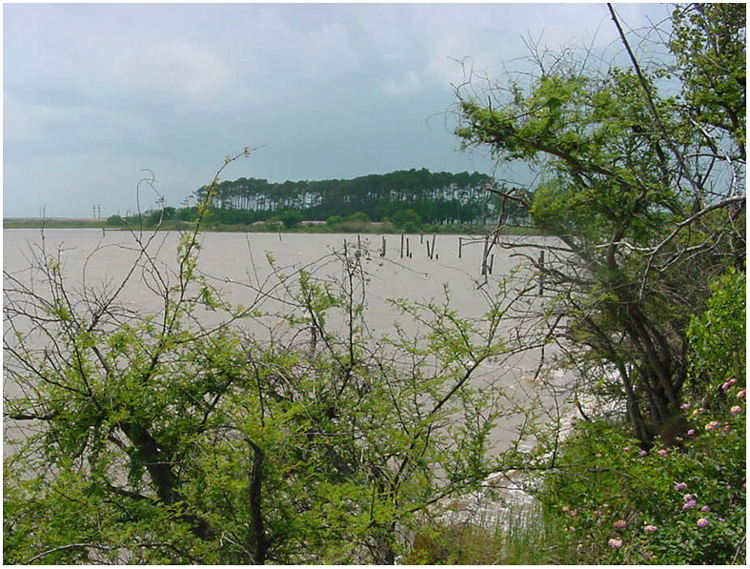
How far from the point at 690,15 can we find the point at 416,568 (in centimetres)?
414

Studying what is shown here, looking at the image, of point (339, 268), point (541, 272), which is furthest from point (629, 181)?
point (339, 268)

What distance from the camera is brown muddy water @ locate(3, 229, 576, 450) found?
399 centimetres

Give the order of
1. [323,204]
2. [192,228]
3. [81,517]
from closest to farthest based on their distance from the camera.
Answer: [81,517] < [192,228] < [323,204]

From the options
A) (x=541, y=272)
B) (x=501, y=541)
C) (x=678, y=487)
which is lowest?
(x=501, y=541)

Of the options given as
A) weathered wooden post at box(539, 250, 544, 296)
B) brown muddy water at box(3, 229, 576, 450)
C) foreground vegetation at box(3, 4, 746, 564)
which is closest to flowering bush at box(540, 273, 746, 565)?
foreground vegetation at box(3, 4, 746, 564)

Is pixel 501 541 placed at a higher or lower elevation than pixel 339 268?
lower

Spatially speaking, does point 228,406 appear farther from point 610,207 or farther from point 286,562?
point 610,207

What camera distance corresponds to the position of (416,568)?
8.29 ft

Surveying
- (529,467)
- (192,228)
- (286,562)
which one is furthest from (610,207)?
→ (286,562)

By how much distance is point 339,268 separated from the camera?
14.2 feet

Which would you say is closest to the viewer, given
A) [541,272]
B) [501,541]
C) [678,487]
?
[678,487]

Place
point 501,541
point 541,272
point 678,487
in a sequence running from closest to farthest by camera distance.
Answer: point 678,487 → point 501,541 → point 541,272

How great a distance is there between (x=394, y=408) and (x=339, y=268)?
121 centimetres

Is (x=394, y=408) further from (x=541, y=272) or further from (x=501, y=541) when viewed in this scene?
(x=541, y=272)
